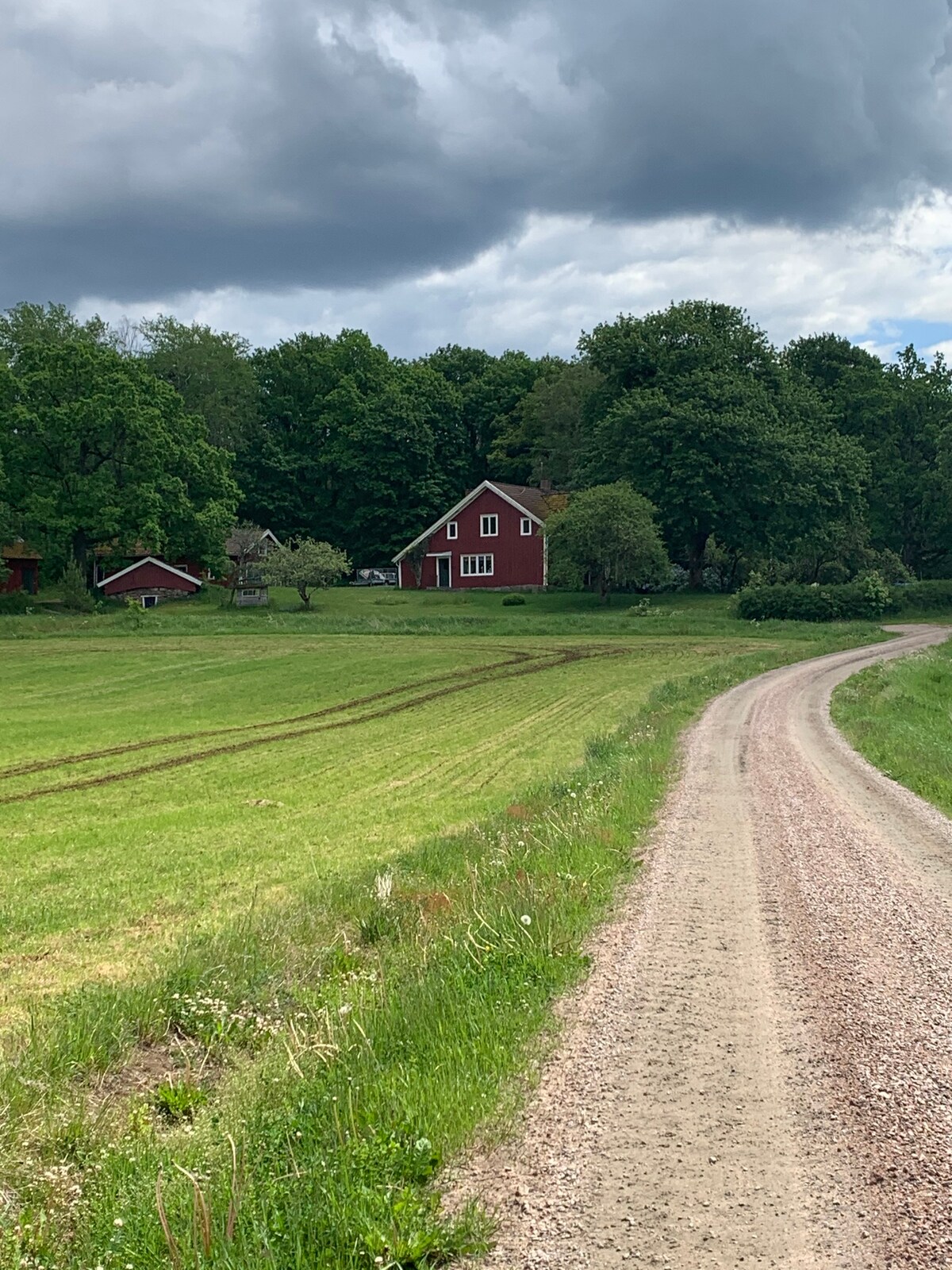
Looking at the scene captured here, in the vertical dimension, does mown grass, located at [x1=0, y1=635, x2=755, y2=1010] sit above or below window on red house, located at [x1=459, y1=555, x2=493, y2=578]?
below

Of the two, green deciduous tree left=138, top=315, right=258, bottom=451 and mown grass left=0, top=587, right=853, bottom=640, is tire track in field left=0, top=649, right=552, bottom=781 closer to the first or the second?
mown grass left=0, top=587, right=853, bottom=640

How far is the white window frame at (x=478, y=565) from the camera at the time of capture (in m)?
82.9

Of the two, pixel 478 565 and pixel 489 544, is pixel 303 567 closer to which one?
pixel 478 565

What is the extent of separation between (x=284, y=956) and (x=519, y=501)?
241ft

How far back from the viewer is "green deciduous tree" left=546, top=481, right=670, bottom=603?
212 ft

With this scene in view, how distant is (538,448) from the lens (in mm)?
97000

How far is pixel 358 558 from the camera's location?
99750 millimetres

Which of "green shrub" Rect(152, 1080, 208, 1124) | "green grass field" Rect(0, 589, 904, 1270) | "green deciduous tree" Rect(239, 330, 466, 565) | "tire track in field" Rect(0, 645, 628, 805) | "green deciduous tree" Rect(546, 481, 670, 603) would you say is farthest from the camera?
"green deciduous tree" Rect(239, 330, 466, 565)

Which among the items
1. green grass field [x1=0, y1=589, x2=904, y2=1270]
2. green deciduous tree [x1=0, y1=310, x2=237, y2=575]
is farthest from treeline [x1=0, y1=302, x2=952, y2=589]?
green grass field [x1=0, y1=589, x2=904, y2=1270]

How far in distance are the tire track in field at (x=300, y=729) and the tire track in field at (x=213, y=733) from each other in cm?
6

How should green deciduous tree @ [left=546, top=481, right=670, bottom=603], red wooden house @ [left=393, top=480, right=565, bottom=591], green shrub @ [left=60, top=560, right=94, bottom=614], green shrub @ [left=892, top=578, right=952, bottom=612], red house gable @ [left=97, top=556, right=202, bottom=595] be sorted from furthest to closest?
red wooden house @ [left=393, top=480, right=565, bottom=591] < red house gable @ [left=97, top=556, right=202, bottom=595] < green shrub @ [left=892, top=578, right=952, bottom=612] < green shrub @ [left=60, top=560, right=94, bottom=614] < green deciduous tree @ [left=546, top=481, right=670, bottom=603]

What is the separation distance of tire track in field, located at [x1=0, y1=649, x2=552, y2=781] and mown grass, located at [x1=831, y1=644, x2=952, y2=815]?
14.0 meters

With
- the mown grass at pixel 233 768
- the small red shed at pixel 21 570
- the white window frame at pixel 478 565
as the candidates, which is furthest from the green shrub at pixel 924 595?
the small red shed at pixel 21 570

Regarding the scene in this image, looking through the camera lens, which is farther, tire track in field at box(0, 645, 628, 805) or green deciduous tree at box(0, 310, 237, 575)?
green deciduous tree at box(0, 310, 237, 575)
